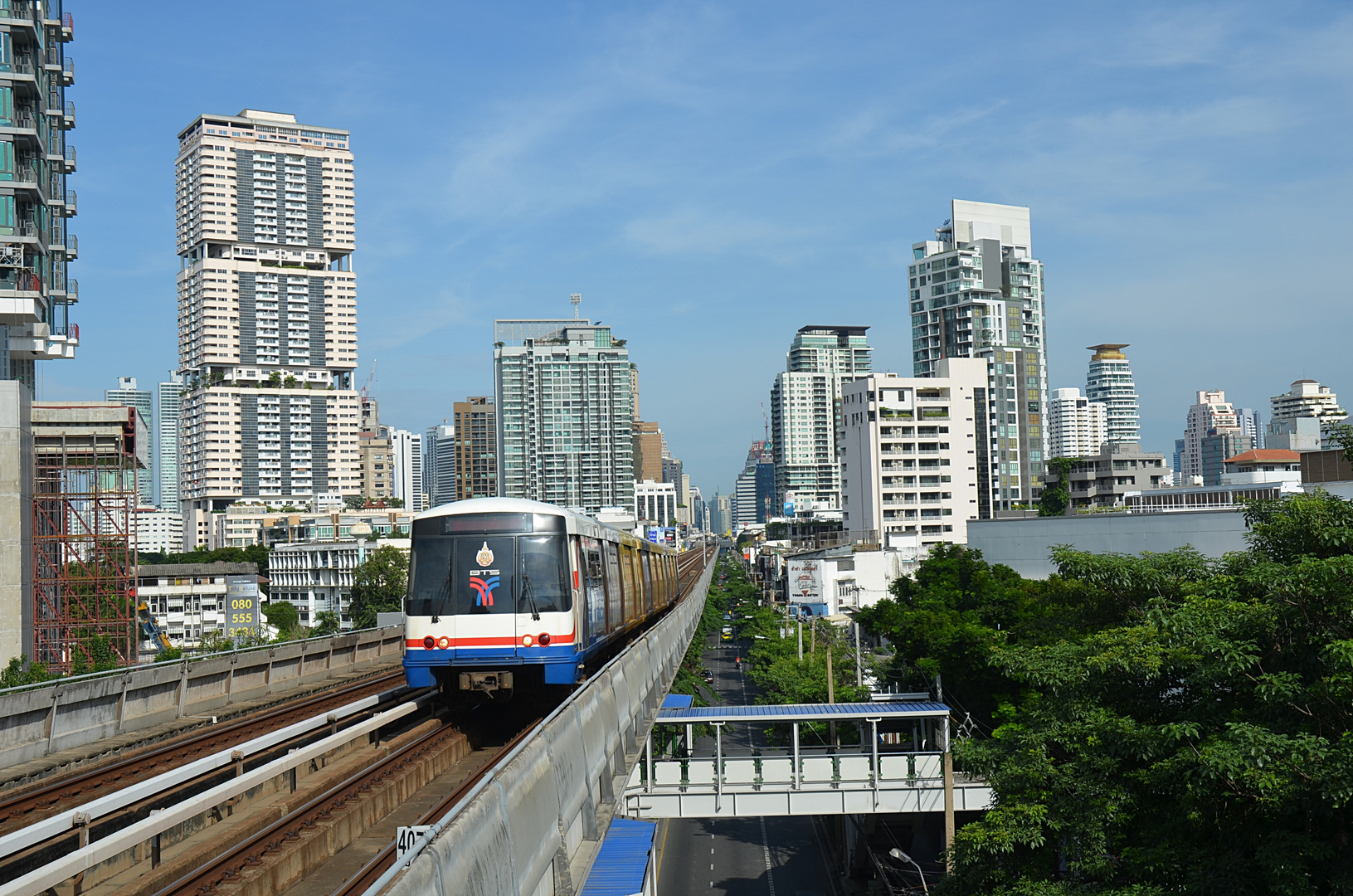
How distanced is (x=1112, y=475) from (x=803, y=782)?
106 m

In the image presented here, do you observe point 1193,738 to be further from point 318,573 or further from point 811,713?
point 318,573

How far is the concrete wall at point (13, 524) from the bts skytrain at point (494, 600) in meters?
25.9

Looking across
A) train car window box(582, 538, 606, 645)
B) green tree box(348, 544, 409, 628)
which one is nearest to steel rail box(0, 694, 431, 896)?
train car window box(582, 538, 606, 645)

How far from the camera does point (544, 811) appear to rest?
8992 millimetres

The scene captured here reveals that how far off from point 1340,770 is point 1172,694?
6775mm

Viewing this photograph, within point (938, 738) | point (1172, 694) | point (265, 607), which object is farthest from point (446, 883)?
point (265, 607)

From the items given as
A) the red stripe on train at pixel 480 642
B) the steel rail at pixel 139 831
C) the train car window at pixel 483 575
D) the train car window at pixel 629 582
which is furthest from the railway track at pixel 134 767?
the train car window at pixel 629 582

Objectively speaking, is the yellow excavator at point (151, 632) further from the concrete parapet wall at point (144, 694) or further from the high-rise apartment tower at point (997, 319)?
the high-rise apartment tower at point (997, 319)

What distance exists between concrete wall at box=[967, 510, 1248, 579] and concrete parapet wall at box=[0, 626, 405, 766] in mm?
30358

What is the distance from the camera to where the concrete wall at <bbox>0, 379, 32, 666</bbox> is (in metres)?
35.4

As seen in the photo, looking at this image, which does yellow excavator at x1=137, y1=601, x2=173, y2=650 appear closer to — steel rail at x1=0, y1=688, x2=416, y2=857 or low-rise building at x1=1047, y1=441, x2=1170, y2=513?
steel rail at x1=0, y1=688, x2=416, y2=857

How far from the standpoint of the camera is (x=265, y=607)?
368 feet

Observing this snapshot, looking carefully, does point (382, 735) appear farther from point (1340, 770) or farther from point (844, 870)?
point (844, 870)

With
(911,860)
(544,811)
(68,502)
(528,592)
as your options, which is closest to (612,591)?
(528,592)
